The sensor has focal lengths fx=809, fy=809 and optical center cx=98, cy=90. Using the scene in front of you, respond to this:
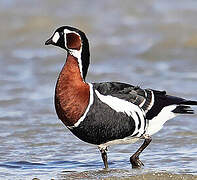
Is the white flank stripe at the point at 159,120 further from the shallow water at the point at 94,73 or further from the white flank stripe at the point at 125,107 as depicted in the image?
the shallow water at the point at 94,73

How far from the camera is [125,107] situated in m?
7.97

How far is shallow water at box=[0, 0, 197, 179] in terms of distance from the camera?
8.55m

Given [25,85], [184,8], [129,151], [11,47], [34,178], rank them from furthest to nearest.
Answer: [184,8]
[11,47]
[25,85]
[129,151]
[34,178]

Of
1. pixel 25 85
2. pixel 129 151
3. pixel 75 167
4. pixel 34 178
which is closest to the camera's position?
pixel 34 178

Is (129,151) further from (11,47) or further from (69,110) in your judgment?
(11,47)

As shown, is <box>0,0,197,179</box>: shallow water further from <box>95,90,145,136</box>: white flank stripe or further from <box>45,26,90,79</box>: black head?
<box>45,26,90,79</box>: black head

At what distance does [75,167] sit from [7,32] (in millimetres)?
9072

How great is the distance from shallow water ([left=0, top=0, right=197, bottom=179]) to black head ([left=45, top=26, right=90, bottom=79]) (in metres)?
1.14

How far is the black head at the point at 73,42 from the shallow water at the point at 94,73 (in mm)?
1145

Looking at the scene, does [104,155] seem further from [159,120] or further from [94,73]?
[94,73]

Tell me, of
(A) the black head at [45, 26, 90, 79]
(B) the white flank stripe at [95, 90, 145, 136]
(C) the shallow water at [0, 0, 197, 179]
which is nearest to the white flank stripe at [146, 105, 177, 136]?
(B) the white flank stripe at [95, 90, 145, 136]

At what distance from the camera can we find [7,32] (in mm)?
17141

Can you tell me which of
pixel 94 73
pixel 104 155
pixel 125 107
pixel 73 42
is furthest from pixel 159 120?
pixel 94 73

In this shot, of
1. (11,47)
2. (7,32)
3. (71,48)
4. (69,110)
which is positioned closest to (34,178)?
(69,110)
